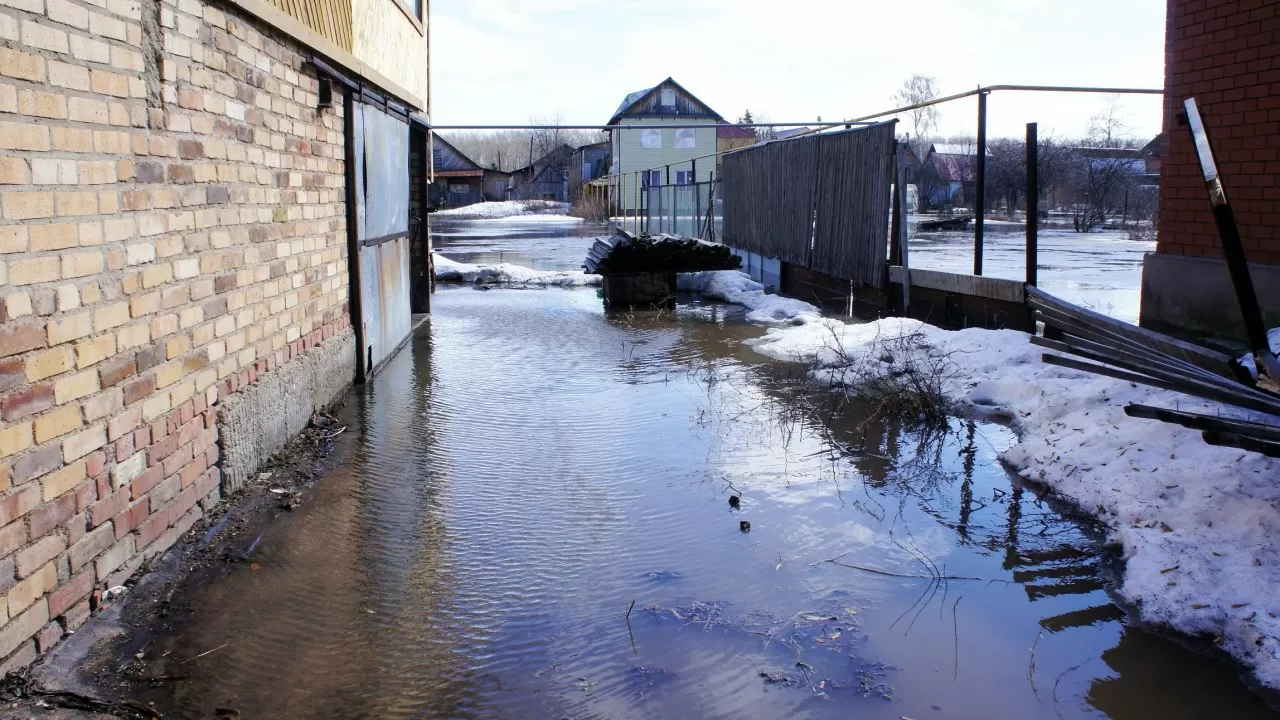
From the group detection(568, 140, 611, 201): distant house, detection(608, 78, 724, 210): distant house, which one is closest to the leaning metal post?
detection(608, 78, 724, 210): distant house

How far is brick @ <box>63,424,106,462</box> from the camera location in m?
3.39

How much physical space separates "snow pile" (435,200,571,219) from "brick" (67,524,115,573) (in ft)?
182

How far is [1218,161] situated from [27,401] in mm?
8098

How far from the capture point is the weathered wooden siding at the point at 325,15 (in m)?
6.24

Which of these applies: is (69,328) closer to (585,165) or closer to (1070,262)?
(1070,262)

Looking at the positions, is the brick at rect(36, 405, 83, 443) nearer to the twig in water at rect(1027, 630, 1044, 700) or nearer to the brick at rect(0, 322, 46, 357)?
the brick at rect(0, 322, 46, 357)

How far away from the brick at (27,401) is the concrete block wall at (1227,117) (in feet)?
23.3

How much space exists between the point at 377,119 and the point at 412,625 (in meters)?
6.37

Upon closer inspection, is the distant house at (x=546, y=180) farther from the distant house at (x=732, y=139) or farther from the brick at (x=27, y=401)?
the brick at (x=27, y=401)

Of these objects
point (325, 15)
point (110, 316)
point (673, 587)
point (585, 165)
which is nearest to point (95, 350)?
point (110, 316)

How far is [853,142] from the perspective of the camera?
12047mm

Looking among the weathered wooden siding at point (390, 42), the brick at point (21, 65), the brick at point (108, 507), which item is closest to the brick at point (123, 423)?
the brick at point (108, 507)

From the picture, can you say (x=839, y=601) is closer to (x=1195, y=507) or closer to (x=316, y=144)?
(x=1195, y=507)

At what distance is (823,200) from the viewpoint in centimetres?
1330
